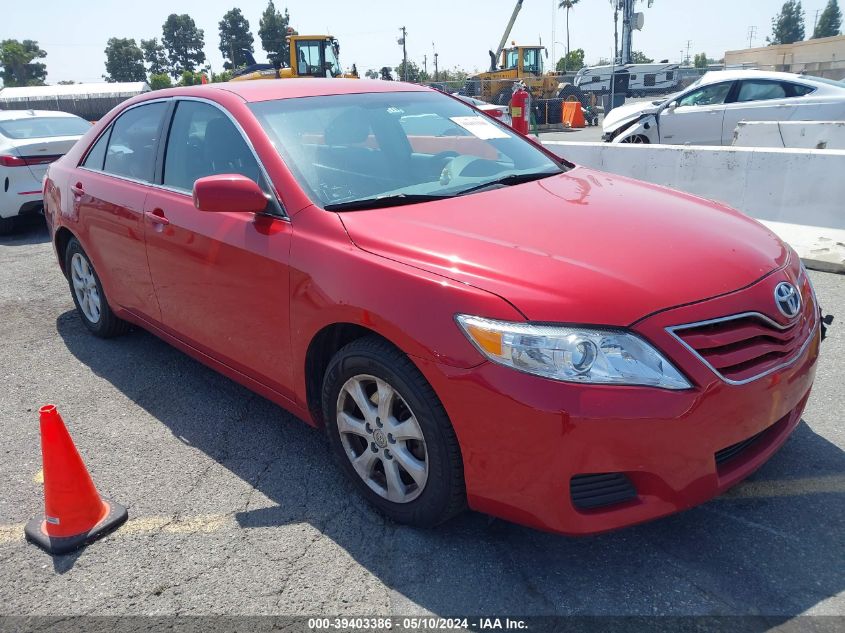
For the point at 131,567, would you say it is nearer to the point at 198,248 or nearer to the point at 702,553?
the point at 198,248

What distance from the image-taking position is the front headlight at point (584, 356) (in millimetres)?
2113

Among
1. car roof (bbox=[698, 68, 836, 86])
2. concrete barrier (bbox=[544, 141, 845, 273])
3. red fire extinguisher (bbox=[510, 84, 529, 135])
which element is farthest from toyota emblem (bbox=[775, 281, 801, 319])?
red fire extinguisher (bbox=[510, 84, 529, 135])

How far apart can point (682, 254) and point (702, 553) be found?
107 centimetres

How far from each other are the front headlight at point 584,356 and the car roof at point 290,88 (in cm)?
201

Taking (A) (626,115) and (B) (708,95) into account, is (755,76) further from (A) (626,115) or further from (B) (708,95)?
(A) (626,115)

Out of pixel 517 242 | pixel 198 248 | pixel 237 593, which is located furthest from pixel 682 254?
pixel 198 248

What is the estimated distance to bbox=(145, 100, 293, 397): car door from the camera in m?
3.00

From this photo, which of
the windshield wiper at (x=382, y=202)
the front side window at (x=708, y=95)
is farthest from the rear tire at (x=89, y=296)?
the front side window at (x=708, y=95)

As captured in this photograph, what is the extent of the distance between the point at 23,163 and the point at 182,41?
4678 inches

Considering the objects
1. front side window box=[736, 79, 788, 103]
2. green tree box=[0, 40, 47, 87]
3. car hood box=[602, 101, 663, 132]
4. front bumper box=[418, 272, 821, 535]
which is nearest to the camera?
front bumper box=[418, 272, 821, 535]

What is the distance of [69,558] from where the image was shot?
268 cm

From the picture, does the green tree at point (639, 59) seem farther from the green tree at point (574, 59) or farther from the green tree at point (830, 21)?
the green tree at point (830, 21)

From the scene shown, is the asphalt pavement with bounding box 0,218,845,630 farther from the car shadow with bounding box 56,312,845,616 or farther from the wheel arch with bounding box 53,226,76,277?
the wheel arch with bounding box 53,226,76,277

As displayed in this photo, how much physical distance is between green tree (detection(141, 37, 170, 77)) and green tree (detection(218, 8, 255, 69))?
1158cm
